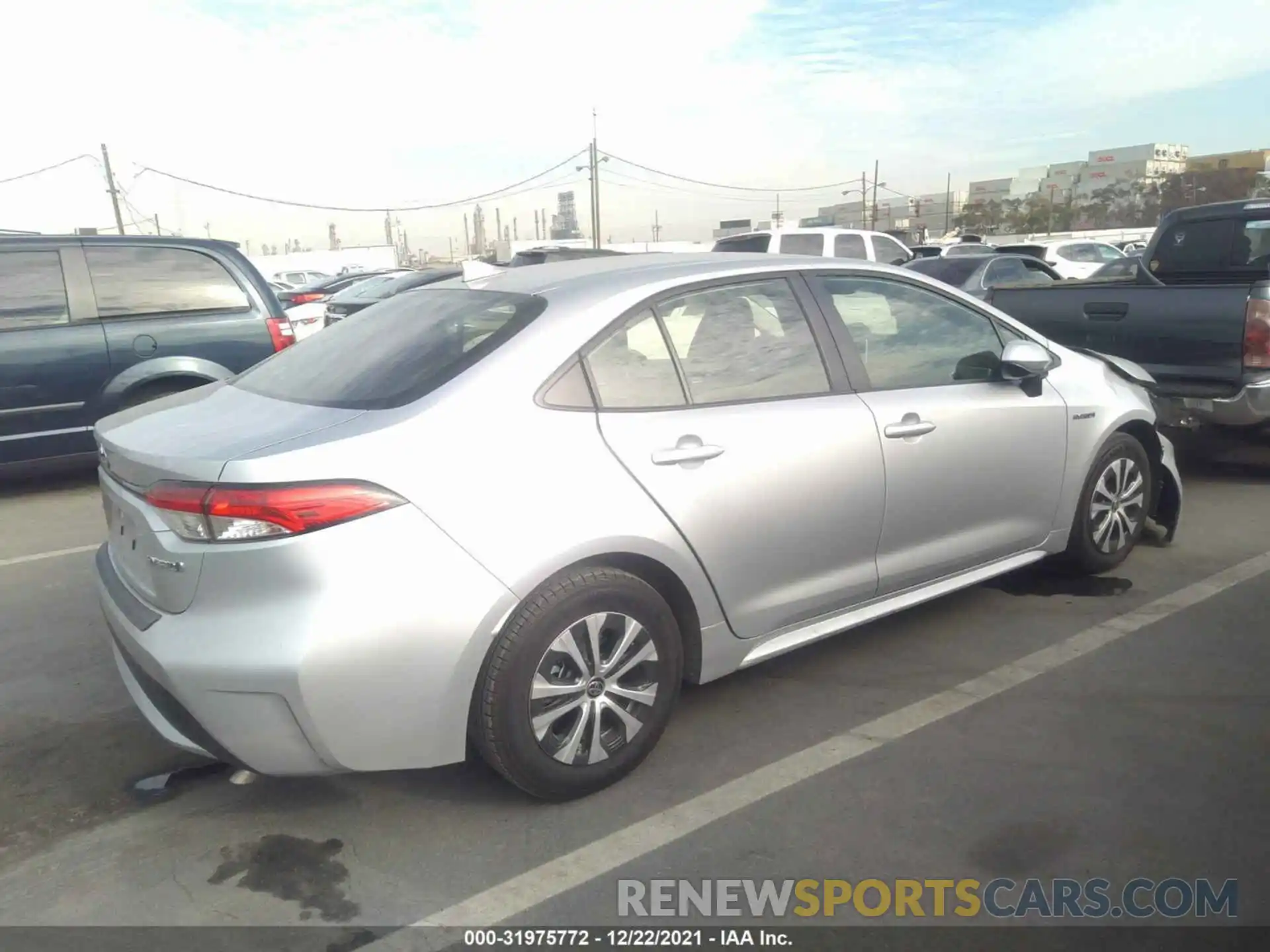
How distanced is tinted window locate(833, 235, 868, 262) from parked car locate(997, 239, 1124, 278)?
173 inches

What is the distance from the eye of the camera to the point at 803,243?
15.0 metres

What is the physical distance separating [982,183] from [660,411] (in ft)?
341

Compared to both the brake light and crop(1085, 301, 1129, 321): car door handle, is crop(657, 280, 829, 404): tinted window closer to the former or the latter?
the brake light

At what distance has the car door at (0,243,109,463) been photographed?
21.2 feet

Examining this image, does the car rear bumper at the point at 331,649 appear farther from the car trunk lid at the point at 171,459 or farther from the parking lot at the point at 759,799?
the parking lot at the point at 759,799

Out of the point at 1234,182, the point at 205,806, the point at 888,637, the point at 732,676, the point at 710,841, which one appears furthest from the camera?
the point at 1234,182

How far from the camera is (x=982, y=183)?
97.1 metres

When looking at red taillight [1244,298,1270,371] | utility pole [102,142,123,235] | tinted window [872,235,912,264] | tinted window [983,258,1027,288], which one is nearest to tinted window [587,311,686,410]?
red taillight [1244,298,1270,371]

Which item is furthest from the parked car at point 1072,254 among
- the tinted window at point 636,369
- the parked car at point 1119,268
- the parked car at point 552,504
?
the tinted window at point 636,369

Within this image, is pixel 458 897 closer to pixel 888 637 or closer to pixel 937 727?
pixel 937 727

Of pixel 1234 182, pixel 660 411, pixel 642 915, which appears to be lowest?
pixel 642 915

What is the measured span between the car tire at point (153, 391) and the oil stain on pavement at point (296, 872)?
476cm

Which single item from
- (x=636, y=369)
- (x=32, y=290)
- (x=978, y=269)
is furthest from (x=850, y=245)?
(x=636, y=369)

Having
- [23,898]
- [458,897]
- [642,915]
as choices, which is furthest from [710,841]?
[23,898]
